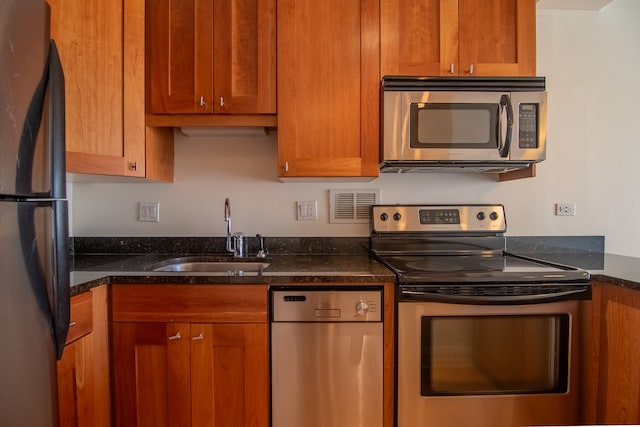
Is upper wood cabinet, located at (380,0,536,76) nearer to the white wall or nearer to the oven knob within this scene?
the white wall

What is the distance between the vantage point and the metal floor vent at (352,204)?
1962mm

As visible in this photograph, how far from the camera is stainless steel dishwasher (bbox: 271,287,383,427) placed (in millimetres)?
1388

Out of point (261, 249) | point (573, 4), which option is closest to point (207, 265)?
point (261, 249)

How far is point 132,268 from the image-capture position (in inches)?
59.9

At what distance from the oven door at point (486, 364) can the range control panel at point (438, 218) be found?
59 centimetres

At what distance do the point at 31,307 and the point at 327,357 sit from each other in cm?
99

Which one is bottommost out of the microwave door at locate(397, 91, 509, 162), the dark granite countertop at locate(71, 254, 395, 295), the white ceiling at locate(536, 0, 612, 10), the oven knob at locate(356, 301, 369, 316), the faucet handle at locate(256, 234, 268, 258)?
the oven knob at locate(356, 301, 369, 316)

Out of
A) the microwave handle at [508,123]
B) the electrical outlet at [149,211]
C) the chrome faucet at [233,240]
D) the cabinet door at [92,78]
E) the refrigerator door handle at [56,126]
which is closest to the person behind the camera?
the refrigerator door handle at [56,126]

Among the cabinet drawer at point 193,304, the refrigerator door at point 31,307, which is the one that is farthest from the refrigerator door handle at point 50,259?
the cabinet drawer at point 193,304

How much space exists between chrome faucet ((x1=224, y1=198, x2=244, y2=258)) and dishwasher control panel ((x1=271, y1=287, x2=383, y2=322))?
0.57 metres

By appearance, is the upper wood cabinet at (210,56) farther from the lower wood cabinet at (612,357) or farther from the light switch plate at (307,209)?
the lower wood cabinet at (612,357)

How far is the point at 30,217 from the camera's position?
31.5 inches

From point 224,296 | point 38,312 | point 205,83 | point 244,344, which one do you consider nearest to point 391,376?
point 244,344

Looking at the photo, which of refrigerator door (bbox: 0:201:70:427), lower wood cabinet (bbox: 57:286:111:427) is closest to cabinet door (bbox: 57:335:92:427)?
lower wood cabinet (bbox: 57:286:111:427)
